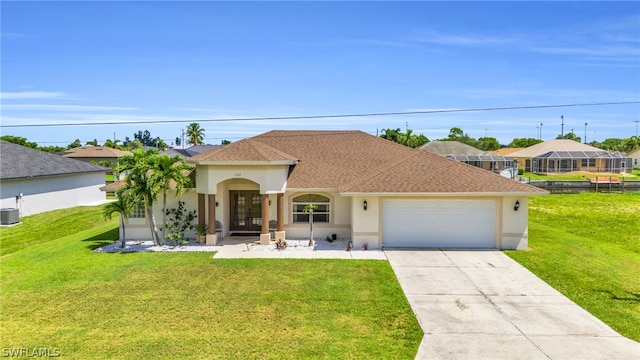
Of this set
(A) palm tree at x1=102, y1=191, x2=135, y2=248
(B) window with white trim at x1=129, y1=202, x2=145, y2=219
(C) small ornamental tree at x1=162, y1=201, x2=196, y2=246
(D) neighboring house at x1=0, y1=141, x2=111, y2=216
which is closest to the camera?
(A) palm tree at x1=102, y1=191, x2=135, y2=248

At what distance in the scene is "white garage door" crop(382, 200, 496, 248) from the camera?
53.1 feet

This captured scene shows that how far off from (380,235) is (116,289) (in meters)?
9.89

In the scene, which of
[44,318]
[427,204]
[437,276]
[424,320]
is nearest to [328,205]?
[427,204]

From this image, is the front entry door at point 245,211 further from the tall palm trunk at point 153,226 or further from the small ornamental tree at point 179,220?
the tall palm trunk at point 153,226

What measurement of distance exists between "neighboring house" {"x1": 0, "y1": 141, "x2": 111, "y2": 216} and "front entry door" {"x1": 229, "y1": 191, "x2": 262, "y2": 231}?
50.5 feet

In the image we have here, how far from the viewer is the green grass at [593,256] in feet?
33.3

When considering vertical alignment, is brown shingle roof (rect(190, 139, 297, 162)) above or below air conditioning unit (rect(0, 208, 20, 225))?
above

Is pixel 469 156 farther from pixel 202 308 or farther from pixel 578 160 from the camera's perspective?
pixel 202 308

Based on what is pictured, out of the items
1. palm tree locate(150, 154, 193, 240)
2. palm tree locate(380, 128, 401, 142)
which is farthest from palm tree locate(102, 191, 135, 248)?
palm tree locate(380, 128, 401, 142)

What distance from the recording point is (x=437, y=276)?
1264cm

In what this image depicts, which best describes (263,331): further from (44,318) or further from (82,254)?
(82,254)

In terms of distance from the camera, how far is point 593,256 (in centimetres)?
1477

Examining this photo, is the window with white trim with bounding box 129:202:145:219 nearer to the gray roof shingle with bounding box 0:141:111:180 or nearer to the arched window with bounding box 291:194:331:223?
the arched window with bounding box 291:194:331:223

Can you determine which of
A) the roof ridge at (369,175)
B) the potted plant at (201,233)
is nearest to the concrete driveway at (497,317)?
the roof ridge at (369,175)
